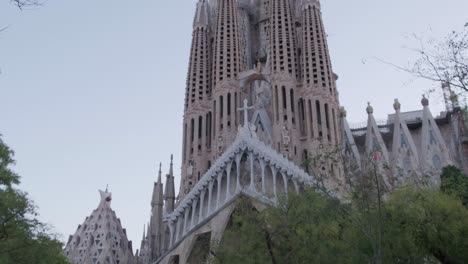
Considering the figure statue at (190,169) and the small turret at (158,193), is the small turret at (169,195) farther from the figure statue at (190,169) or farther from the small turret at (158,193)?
the figure statue at (190,169)

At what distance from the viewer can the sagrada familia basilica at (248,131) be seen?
25.4 meters

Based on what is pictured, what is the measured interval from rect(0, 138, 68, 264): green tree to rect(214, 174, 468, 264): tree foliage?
443 centimetres

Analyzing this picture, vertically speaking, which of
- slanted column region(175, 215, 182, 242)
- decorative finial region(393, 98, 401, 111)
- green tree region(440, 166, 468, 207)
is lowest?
green tree region(440, 166, 468, 207)

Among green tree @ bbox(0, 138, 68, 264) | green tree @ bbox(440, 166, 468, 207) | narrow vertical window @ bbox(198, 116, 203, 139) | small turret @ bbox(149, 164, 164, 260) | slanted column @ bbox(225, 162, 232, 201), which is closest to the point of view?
green tree @ bbox(0, 138, 68, 264)

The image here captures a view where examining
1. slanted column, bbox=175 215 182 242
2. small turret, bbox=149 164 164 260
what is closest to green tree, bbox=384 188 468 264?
slanted column, bbox=175 215 182 242

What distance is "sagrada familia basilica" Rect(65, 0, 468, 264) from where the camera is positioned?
83.3ft

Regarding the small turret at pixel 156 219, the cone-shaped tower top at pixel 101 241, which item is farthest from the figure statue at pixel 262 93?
the cone-shaped tower top at pixel 101 241

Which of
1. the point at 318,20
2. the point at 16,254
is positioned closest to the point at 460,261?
the point at 16,254

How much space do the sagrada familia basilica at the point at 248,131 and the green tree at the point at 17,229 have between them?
40.0 ft

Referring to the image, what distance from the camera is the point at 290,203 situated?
14.7m

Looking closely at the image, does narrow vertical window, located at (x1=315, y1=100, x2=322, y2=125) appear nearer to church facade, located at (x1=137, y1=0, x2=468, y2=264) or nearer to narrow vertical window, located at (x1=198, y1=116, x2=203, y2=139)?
church facade, located at (x1=137, y1=0, x2=468, y2=264)

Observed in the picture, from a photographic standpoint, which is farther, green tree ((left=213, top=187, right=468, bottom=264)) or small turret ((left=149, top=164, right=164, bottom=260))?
small turret ((left=149, top=164, right=164, bottom=260))

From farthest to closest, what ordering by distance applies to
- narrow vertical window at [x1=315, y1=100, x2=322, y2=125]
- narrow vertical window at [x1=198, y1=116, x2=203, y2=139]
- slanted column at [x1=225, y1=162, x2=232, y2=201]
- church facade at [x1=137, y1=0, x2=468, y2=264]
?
narrow vertical window at [x1=198, y1=116, x2=203, y2=139] → narrow vertical window at [x1=315, y1=100, x2=322, y2=125] → church facade at [x1=137, y1=0, x2=468, y2=264] → slanted column at [x1=225, y1=162, x2=232, y2=201]

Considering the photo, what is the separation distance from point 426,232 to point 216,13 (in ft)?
82.7
